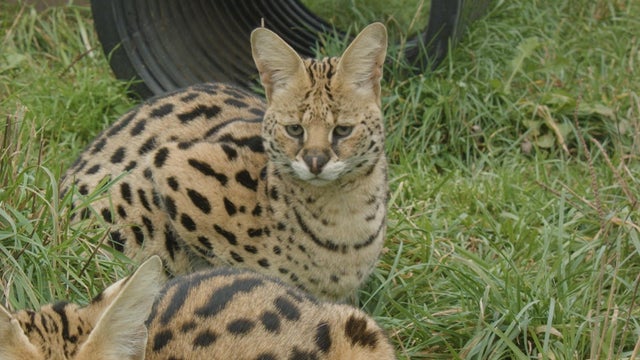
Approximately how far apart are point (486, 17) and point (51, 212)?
14.9 feet

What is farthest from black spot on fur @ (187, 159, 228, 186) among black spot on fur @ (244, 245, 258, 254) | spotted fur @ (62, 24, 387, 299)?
black spot on fur @ (244, 245, 258, 254)

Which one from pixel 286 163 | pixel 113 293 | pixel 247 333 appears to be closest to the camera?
pixel 113 293

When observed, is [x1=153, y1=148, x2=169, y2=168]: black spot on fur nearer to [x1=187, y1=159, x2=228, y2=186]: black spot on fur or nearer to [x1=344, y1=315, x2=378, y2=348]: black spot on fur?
[x1=187, y1=159, x2=228, y2=186]: black spot on fur

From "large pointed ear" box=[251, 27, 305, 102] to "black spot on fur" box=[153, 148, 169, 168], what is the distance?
1.99ft

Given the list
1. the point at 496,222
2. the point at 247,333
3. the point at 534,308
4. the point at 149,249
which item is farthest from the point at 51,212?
the point at 496,222

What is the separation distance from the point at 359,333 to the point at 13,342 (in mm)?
1555

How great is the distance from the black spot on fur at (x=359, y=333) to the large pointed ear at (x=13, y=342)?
1.45 meters

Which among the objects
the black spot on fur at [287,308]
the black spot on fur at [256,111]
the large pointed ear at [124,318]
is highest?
the large pointed ear at [124,318]

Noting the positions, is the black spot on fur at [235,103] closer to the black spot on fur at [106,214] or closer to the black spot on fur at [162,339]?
the black spot on fur at [106,214]

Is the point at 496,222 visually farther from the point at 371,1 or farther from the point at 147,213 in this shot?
the point at 371,1

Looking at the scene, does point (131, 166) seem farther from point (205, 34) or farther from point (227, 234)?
point (205, 34)

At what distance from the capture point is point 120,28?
7.43 meters

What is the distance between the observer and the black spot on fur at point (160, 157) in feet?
17.7

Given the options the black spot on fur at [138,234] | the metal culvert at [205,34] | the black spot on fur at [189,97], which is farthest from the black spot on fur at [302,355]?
the metal culvert at [205,34]
